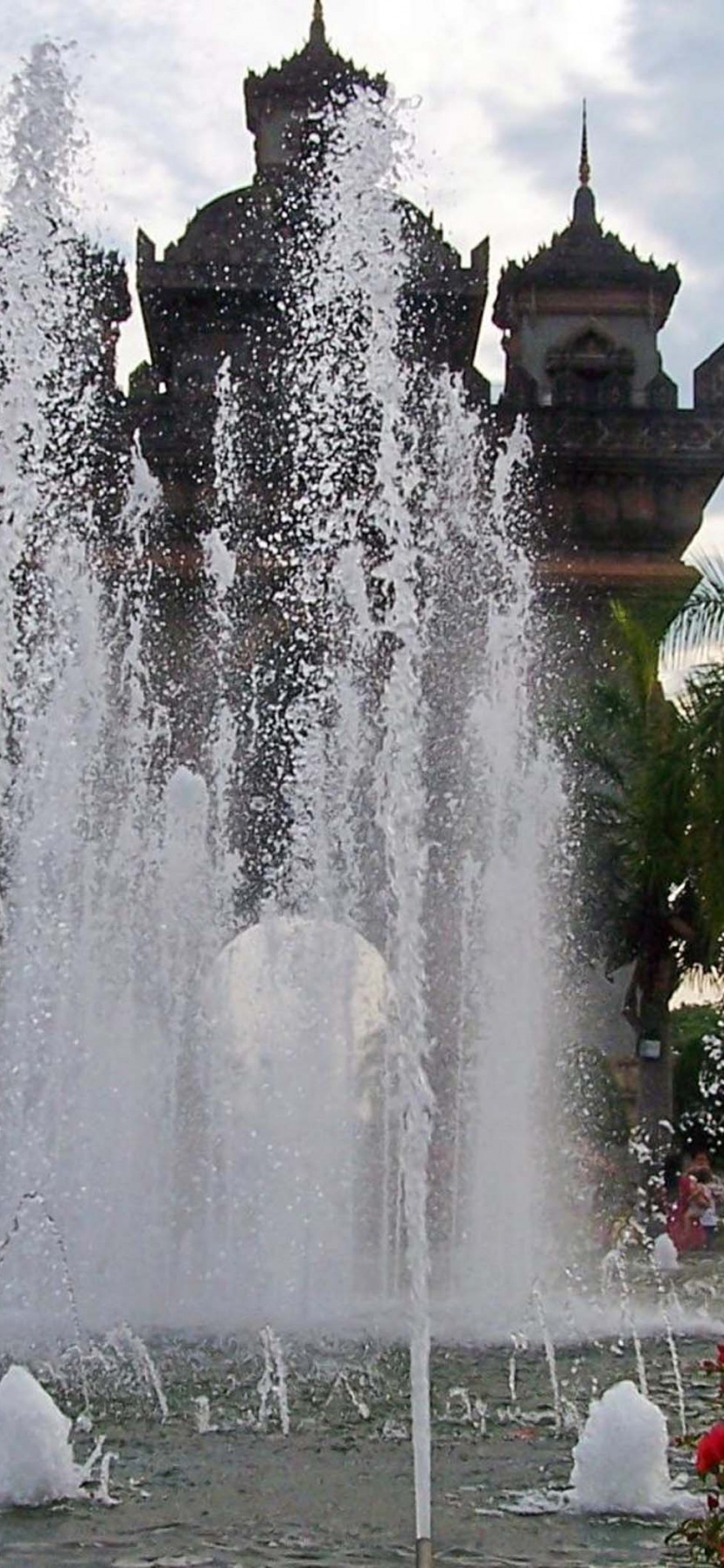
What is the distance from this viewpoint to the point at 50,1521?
520 cm

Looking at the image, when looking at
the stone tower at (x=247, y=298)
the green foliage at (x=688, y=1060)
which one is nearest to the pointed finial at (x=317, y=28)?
the stone tower at (x=247, y=298)

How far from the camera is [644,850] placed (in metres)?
19.8

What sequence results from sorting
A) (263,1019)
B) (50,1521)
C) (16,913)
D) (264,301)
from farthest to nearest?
(264,301)
(16,913)
(263,1019)
(50,1521)

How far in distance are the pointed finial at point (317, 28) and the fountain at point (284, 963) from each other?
26.0ft

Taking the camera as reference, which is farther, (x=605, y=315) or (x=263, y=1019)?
(x=605, y=315)

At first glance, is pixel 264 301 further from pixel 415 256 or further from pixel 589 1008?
pixel 589 1008

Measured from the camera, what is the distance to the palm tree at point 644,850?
19281 mm

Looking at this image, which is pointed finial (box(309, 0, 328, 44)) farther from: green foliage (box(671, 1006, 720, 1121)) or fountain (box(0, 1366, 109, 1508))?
fountain (box(0, 1366, 109, 1508))

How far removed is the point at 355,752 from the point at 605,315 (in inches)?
492

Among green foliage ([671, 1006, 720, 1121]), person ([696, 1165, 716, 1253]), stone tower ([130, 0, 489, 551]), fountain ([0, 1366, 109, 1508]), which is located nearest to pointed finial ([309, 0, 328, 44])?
stone tower ([130, 0, 489, 551])

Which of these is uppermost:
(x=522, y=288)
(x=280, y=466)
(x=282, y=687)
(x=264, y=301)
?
(x=522, y=288)

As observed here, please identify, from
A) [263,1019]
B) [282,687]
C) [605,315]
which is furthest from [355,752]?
[605,315]

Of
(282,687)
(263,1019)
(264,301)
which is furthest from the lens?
(264,301)

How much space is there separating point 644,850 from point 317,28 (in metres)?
14.6
